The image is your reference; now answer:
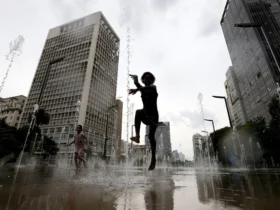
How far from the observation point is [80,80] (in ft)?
226

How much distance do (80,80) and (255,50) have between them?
229ft

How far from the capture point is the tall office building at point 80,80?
64.9m

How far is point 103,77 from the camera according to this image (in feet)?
253

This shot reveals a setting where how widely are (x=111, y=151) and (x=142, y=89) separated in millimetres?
84108

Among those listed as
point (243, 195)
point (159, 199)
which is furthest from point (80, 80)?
point (243, 195)

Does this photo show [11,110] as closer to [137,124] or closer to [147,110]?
[137,124]

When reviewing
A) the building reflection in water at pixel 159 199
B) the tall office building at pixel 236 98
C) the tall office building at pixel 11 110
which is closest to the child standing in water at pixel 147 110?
the building reflection in water at pixel 159 199

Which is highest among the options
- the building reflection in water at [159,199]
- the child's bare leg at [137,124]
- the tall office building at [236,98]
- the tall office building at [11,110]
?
the tall office building at [236,98]

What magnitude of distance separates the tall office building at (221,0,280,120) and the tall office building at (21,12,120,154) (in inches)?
2278

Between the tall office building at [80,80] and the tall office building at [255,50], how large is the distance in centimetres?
5787

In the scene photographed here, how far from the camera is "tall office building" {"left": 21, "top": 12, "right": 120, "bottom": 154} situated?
64.9 m

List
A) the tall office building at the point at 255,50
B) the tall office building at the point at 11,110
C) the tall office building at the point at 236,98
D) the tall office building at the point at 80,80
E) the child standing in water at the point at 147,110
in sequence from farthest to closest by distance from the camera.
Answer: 1. the tall office building at the point at 236,98
2. the tall office building at the point at 11,110
3. the tall office building at the point at 80,80
4. the tall office building at the point at 255,50
5. the child standing in water at the point at 147,110

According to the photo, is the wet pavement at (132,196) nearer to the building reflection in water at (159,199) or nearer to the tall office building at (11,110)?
the building reflection in water at (159,199)

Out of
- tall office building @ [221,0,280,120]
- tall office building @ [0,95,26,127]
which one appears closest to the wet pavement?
tall office building @ [221,0,280,120]
